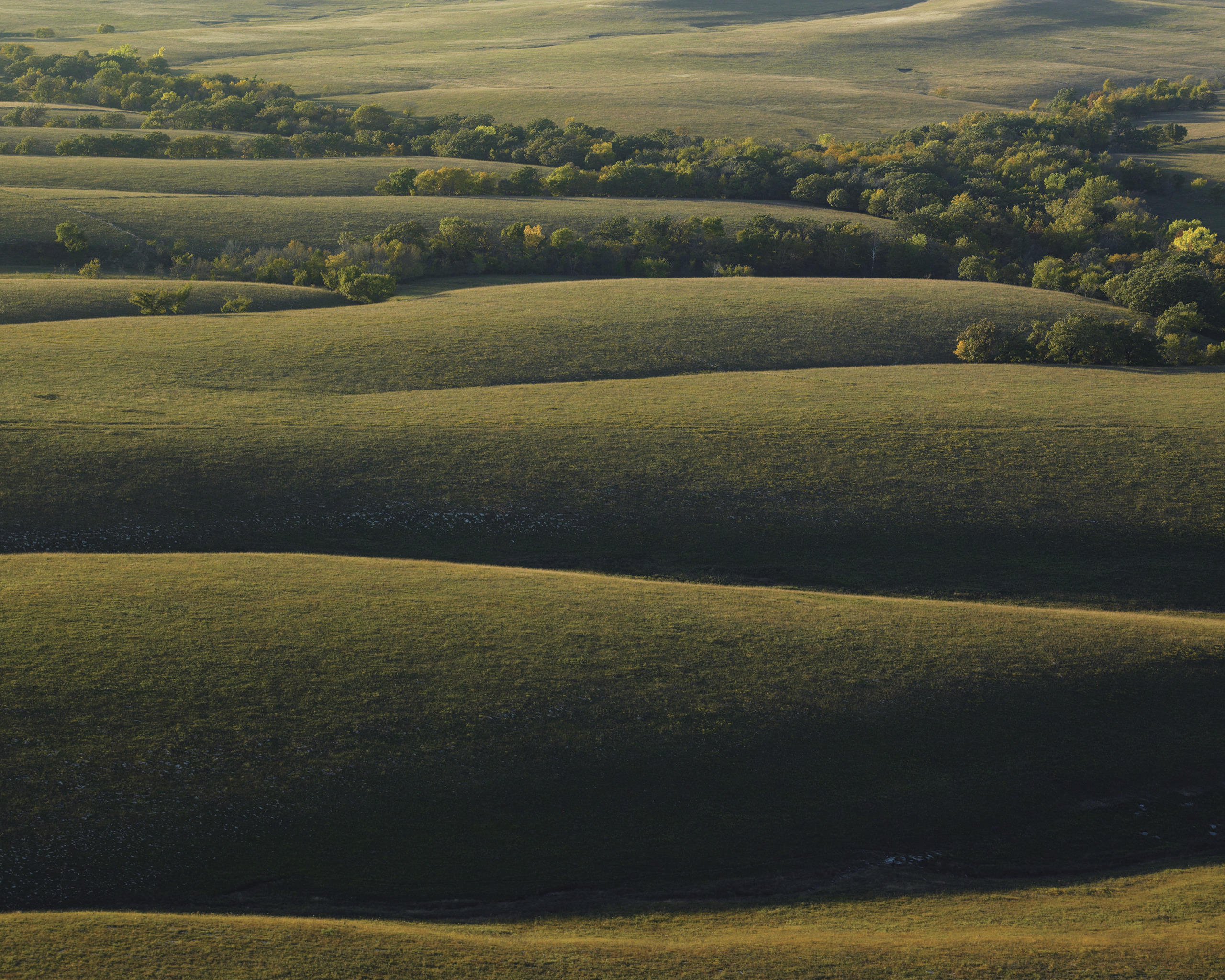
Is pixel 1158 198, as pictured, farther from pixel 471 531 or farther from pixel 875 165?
pixel 471 531

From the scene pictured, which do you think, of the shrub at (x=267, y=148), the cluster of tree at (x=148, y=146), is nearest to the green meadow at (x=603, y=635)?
the cluster of tree at (x=148, y=146)

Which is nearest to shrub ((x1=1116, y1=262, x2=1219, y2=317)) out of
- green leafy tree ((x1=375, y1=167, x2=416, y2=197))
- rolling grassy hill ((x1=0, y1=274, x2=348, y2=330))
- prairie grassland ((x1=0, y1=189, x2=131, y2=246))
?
rolling grassy hill ((x1=0, y1=274, x2=348, y2=330))

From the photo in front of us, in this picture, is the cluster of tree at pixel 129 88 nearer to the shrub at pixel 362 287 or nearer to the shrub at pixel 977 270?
the shrub at pixel 362 287

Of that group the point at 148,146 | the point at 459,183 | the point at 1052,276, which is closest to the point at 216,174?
the point at 148,146

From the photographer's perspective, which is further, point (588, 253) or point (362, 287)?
point (588, 253)

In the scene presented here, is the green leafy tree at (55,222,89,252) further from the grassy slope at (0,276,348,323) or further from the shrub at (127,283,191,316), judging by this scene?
the shrub at (127,283,191,316)

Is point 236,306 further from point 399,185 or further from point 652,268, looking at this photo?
point 399,185

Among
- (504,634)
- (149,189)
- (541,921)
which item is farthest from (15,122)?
(541,921)
